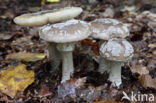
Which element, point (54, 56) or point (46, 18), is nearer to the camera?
point (46, 18)

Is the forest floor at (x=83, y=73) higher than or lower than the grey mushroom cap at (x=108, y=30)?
lower

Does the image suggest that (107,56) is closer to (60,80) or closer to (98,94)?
(98,94)

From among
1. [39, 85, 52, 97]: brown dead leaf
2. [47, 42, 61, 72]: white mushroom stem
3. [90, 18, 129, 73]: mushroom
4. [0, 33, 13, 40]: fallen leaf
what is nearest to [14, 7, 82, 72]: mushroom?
[90, 18, 129, 73]: mushroom

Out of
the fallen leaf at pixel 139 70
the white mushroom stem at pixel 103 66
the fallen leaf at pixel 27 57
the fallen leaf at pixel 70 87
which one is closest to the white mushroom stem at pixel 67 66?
the fallen leaf at pixel 70 87

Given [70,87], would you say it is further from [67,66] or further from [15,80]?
[15,80]

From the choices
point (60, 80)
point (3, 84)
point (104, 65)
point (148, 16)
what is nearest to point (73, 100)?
point (60, 80)

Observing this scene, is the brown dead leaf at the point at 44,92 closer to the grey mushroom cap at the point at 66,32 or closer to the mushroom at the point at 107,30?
the grey mushroom cap at the point at 66,32

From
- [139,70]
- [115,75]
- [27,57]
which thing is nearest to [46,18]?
[115,75]
